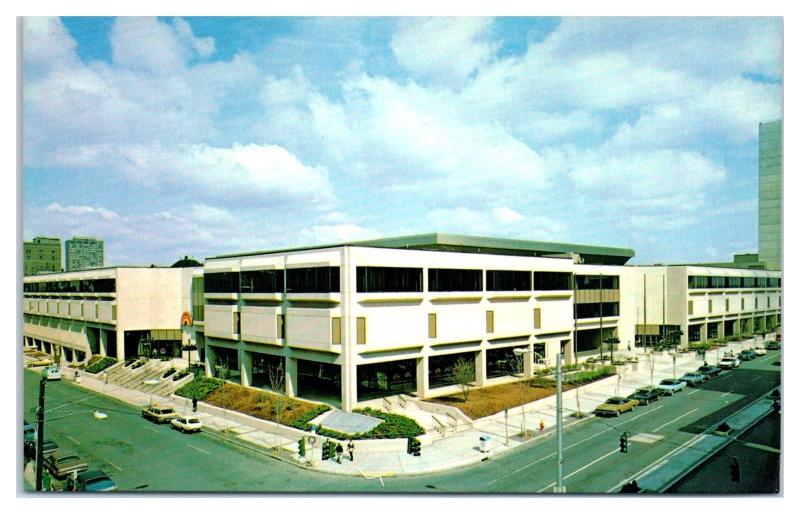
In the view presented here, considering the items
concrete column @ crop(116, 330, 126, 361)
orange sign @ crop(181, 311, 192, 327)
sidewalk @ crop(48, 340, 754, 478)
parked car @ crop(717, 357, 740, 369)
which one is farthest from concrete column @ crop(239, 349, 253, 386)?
parked car @ crop(717, 357, 740, 369)

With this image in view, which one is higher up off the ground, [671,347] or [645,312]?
[645,312]

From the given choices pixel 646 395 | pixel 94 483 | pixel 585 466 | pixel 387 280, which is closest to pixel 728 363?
pixel 646 395

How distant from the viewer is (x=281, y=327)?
4988 centimetres

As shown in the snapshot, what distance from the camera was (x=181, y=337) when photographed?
74.3 metres

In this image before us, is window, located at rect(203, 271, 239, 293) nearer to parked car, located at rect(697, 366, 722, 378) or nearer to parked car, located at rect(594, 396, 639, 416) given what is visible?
parked car, located at rect(594, 396, 639, 416)

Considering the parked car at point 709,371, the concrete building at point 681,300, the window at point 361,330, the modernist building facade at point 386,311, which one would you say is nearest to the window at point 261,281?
the modernist building facade at point 386,311

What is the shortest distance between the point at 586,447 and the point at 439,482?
12.0m

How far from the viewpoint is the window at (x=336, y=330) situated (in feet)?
145

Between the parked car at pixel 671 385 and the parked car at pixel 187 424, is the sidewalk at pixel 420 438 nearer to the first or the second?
the parked car at pixel 187 424

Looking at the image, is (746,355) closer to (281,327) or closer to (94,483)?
(281,327)

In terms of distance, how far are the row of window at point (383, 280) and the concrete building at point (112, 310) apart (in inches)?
735

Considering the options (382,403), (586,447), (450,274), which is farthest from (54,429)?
(586,447)
